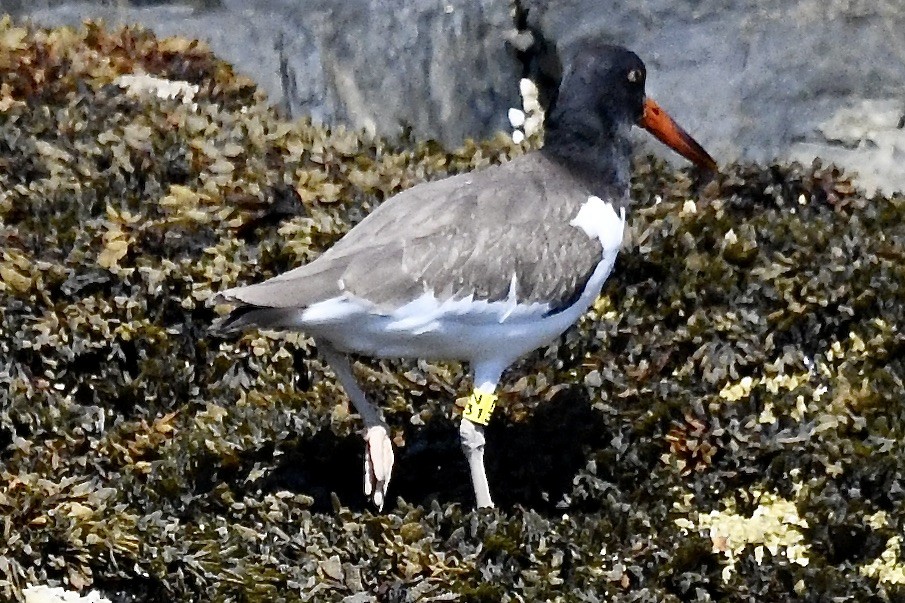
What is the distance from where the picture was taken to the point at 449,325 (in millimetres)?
4141

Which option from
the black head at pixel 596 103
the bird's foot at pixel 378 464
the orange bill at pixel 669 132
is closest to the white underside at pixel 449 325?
the bird's foot at pixel 378 464

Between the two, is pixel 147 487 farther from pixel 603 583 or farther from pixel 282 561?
pixel 603 583

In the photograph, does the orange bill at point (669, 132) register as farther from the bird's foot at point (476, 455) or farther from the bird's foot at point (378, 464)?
the bird's foot at point (378, 464)

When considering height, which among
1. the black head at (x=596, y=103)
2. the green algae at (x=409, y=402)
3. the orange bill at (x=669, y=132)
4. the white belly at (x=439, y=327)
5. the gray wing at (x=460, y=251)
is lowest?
the green algae at (x=409, y=402)

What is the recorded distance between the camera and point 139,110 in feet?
22.9

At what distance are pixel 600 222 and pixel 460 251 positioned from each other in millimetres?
637

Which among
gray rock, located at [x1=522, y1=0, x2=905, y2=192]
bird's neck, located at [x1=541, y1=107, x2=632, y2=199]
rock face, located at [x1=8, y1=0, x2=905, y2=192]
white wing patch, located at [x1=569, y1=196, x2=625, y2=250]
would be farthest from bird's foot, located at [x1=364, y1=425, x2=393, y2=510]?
gray rock, located at [x1=522, y1=0, x2=905, y2=192]

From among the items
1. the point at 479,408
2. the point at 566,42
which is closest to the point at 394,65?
the point at 566,42

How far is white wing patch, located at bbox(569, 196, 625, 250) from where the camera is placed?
4512 mm

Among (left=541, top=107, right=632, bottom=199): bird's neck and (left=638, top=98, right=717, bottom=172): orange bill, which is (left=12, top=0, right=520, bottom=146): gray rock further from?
(left=541, top=107, right=632, bottom=199): bird's neck

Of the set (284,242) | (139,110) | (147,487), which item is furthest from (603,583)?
(139,110)

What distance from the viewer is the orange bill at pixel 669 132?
535 centimetres

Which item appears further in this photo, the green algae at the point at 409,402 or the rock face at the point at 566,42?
the rock face at the point at 566,42

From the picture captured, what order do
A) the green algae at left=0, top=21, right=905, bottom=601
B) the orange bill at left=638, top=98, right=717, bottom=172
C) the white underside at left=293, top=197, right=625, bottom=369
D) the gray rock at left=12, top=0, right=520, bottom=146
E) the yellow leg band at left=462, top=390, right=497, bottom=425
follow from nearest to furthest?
the white underside at left=293, top=197, right=625, bottom=369
the green algae at left=0, top=21, right=905, bottom=601
the yellow leg band at left=462, top=390, right=497, bottom=425
the orange bill at left=638, top=98, right=717, bottom=172
the gray rock at left=12, top=0, right=520, bottom=146
